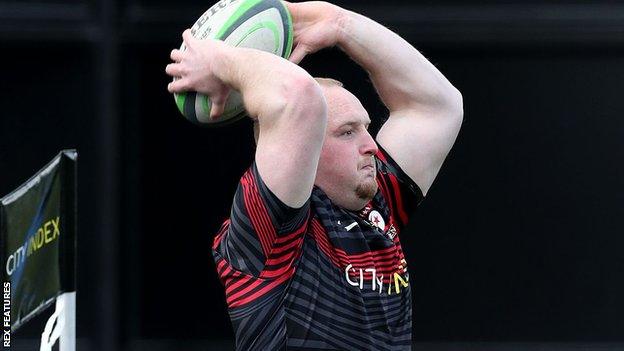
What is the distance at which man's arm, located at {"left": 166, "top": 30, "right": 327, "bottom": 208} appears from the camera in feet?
10.7

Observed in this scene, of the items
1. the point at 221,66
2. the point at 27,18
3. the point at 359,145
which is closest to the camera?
the point at 221,66

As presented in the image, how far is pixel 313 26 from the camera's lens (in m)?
3.84

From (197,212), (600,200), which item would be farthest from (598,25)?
(197,212)

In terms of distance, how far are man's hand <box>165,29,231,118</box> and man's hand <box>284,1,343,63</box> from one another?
1.22 feet

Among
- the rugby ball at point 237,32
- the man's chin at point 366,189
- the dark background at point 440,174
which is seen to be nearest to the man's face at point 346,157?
the man's chin at point 366,189

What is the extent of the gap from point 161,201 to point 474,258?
4.46ft

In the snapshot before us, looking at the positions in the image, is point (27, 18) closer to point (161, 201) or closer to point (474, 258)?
point (161, 201)

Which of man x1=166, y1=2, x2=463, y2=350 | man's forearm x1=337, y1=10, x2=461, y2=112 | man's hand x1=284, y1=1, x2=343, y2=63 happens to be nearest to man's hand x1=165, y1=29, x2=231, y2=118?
man x1=166, y1=2, x2=463, y2=350

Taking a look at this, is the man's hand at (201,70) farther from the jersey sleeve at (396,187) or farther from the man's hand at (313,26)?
the jersey sleeve at (396,187)

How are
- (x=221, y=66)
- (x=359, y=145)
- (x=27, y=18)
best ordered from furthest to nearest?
1. (x=27, y=18)
2. (x=359, y=145)
3. (x=221, y=66)

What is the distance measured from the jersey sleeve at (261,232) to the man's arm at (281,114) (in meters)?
0.03

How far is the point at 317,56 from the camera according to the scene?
19.7 ft

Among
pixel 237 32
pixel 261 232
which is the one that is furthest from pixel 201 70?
pixel 261 232

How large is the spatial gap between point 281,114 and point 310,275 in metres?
0.47
